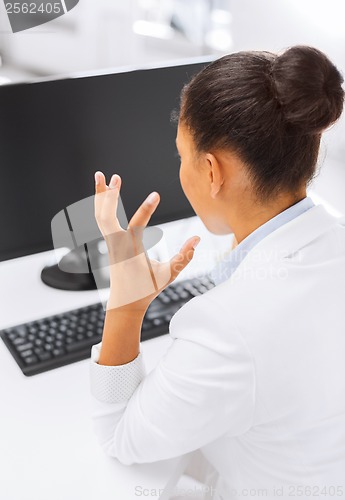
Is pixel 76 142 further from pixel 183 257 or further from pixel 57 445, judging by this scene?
pixel 57 445

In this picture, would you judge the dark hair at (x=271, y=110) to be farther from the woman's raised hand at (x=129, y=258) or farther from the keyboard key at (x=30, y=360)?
the keyboard key at (x=30, y=360)

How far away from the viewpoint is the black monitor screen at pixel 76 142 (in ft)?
4.57

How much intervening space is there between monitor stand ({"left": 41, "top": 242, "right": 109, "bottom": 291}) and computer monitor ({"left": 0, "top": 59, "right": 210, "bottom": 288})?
0.24 feet

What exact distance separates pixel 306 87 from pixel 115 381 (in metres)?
0.50

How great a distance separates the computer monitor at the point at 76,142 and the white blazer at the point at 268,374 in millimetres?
578

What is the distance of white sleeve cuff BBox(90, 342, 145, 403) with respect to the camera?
3.47 ft

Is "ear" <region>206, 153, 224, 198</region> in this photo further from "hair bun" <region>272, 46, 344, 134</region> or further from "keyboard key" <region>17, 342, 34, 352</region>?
"keyboard key" <region>17, 342, 34, 352</region>

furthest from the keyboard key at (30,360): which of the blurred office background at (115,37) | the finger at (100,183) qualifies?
the blurred office background at (115,37)

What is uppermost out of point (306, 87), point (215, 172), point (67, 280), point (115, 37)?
point (306, 87)

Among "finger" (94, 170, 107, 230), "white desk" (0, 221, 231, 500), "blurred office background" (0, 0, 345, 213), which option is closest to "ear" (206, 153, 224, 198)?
"finger" (94, 170, 107, 230)

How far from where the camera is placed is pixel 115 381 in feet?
3.47

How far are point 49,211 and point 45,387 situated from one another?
1.30ft

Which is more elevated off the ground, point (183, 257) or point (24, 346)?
point (183, 257)

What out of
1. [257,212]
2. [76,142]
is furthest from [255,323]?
[76,142]
